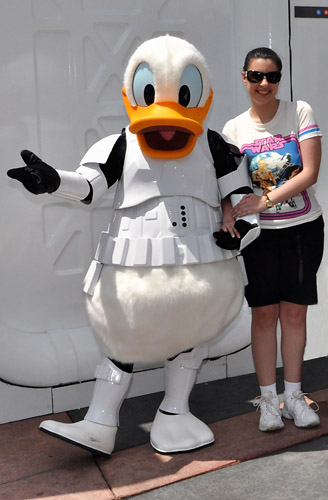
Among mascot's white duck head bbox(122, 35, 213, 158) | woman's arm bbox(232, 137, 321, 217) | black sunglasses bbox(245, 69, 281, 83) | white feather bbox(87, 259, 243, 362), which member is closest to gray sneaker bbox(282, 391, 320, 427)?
white feather bbox(87, 259, 243, 362)

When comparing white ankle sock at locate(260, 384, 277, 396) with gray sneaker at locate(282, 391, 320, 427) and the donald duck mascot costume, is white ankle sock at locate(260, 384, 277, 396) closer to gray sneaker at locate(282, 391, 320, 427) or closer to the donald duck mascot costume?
gray sneaker at locate(282, 391, 320, 427)

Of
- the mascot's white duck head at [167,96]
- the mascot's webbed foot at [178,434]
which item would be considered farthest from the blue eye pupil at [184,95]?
the mascot's webbed foot at [178,434]

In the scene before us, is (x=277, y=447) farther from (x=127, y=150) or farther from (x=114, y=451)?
(x=127, y=150)

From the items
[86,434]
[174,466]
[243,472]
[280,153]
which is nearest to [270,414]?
[243,472]

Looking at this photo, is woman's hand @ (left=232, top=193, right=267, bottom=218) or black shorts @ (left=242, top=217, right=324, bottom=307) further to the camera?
black shorts @ (left=242, top=217, right=324, bottom=307)

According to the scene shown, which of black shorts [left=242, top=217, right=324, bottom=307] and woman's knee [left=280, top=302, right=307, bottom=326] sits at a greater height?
black shorts [left=242, top=217, right=324, bottom=307]

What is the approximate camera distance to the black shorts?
2.30 meters

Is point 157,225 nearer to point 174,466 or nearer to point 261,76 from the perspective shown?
point 261,76

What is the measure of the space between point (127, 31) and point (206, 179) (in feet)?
2.85

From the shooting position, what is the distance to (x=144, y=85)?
6.48 ft

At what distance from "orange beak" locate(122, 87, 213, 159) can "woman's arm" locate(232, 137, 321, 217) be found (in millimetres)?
280

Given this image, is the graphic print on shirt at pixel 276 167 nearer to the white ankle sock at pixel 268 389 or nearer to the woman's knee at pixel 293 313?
the woman's knee at pixel 293 313

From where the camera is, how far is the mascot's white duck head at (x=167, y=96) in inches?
75.9

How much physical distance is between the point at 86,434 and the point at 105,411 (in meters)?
0.11
